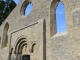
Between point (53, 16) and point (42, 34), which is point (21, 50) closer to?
point (42, 34)

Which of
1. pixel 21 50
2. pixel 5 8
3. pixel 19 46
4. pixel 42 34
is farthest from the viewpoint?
pixel 5 8

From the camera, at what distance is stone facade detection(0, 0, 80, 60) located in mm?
6758

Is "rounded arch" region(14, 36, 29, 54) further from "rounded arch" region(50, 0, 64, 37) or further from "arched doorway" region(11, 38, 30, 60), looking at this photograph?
"rounded arch" region(50, 0, 64, 37)

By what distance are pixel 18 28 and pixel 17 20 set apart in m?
0.83

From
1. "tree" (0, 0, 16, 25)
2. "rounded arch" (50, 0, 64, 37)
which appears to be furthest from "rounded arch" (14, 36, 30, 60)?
"tree" (0, 0, 16, 25)

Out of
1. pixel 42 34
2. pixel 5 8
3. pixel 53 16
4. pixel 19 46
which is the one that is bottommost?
pixel 19 46

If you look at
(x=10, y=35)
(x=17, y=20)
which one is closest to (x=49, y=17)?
(x=17, y=20)

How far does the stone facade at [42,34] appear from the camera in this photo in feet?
22.2

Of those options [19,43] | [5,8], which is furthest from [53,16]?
[5,8]

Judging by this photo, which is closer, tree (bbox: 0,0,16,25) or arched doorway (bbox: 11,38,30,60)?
arched doorway (bbox: 11,38,30,60)

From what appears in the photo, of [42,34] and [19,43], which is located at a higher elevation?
[42,34]

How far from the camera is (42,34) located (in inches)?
328

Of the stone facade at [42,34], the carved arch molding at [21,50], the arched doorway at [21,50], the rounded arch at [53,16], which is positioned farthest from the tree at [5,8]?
the rounded arch at [53,16]

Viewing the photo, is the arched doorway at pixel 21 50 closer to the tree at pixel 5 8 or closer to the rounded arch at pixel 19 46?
the rounded arch at pixel 19 46
